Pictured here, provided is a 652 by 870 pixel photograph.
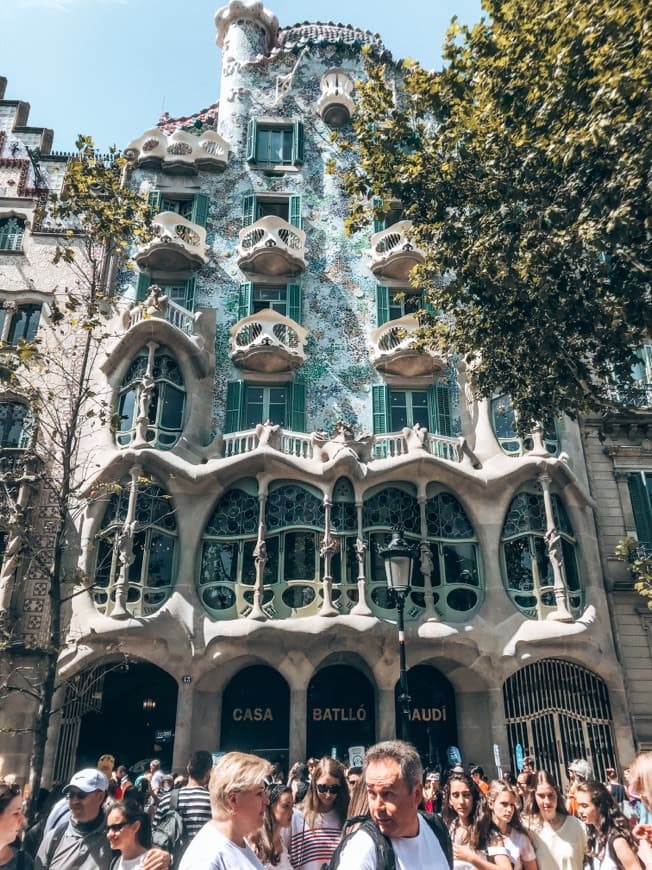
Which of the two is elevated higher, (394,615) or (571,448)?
(571,448)

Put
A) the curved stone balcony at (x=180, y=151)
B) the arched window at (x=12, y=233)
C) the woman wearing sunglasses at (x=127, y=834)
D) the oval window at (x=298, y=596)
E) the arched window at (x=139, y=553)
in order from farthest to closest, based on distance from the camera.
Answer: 1. the curved stone balcony at (x=180, y=151)
2. the arched window at (x=12, y=233)
3. the oval window at (x=298, y=596)
4. the arched window at (x=139, y=553)
5. the woman wearing sunglasses at (x=127, y=834)

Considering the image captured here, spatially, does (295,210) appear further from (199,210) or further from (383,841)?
(383,841)

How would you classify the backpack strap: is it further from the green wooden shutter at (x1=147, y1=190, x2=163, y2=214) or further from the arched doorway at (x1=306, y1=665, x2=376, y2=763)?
the green wooden shutter at (x1=147, y1=190, x2=163, y2=214)

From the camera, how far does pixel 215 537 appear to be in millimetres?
17203

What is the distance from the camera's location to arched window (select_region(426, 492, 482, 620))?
16781mm

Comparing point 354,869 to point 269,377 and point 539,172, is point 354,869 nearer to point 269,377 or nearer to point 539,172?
point 539,172

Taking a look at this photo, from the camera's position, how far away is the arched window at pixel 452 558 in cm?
1678

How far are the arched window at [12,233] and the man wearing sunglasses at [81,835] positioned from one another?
66.2ft

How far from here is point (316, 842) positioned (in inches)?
188

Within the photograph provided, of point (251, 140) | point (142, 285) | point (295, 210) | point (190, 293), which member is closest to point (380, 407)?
point (190, 293)

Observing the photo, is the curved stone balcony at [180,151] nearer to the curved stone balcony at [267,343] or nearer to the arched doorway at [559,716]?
the curved stone balcony at [267,343]

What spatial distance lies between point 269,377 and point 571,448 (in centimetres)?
843

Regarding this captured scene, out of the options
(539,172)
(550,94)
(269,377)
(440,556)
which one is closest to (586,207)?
(539,172)

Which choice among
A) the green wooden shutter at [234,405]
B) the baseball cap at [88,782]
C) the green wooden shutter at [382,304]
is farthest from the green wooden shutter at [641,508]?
the baseball cap at [88,782]
